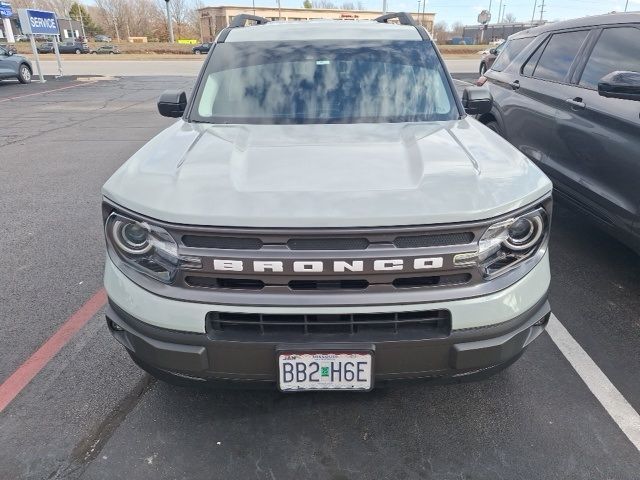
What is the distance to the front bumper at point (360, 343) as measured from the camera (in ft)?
6.32

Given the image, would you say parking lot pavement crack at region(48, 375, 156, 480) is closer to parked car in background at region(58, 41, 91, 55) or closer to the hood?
the hood

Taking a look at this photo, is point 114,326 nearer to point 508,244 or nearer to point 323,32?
point 508,244

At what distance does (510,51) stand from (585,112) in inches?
84.3

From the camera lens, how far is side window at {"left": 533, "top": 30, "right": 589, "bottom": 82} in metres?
4.32

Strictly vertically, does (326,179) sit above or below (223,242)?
above

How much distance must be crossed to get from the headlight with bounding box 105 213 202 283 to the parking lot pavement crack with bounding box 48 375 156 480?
2.98ft

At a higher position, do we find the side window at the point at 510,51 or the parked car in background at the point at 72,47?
the side window at the point at 510,51

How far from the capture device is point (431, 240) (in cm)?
Answer: 190

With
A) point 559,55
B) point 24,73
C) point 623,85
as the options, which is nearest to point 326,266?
point 623,85

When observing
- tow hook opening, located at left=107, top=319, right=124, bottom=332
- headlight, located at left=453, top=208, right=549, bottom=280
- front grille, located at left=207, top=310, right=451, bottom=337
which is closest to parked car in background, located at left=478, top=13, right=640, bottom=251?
headlight, located at left=453, top=208, right=549, bottom=280

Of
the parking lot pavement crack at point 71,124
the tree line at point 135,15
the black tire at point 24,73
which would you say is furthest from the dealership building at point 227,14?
the parking lot pavement crack at point 71,124

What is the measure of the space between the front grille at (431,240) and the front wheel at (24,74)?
22183 mm

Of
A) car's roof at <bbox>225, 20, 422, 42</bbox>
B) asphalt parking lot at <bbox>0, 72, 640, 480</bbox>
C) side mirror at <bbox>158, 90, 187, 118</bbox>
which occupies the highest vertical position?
car's roof at <bbox>225, 20, 422, 42</bbox>

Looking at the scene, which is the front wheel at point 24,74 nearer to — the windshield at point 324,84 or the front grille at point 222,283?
the windshield at point 324,84
